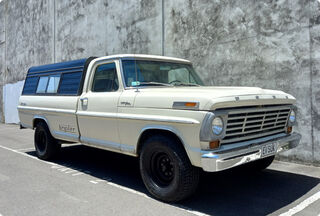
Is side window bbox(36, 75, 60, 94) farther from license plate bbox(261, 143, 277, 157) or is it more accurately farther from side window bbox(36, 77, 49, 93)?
license plate bbox(261, 143, 277, 157)

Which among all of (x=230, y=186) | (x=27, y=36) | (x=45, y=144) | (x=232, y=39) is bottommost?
(x=230, y=186)

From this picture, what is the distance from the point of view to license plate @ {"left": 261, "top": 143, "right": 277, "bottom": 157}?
143 inches

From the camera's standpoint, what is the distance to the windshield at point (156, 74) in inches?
177

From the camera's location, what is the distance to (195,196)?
13.1 ft

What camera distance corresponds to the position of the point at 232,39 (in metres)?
6.73

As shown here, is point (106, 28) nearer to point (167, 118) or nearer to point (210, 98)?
point (167, 118)

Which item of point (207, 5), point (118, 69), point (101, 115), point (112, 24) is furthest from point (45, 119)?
point (112, 24)

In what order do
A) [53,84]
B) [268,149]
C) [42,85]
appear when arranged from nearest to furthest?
[268,149]
[53,84]
[42,85]

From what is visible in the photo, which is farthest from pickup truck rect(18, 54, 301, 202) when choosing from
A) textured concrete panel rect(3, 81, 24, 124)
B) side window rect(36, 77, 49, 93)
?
textured concrete panel rect(3, 81, 24, 124)

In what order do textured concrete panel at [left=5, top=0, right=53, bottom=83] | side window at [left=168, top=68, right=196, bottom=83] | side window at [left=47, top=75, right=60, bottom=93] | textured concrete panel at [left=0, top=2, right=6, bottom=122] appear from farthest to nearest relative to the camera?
1. textured concrete panel at [left=0, top=2, right=6, bottom=122]
2. textured concrete panel at [left=5, top=0, right=53, bottom=83]
3. side window at [left=47, top=75, right=60, bottom=93]
4. side window at [left=168, top=68, right=196, bottom=83]

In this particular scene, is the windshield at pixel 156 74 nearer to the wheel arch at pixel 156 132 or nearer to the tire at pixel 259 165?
the wheel arch at pixel 156 132

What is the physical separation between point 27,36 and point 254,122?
632 inches

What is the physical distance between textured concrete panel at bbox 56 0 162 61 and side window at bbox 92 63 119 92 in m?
3.89

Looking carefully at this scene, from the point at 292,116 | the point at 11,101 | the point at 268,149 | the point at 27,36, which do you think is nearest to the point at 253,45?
the point at 292,116
